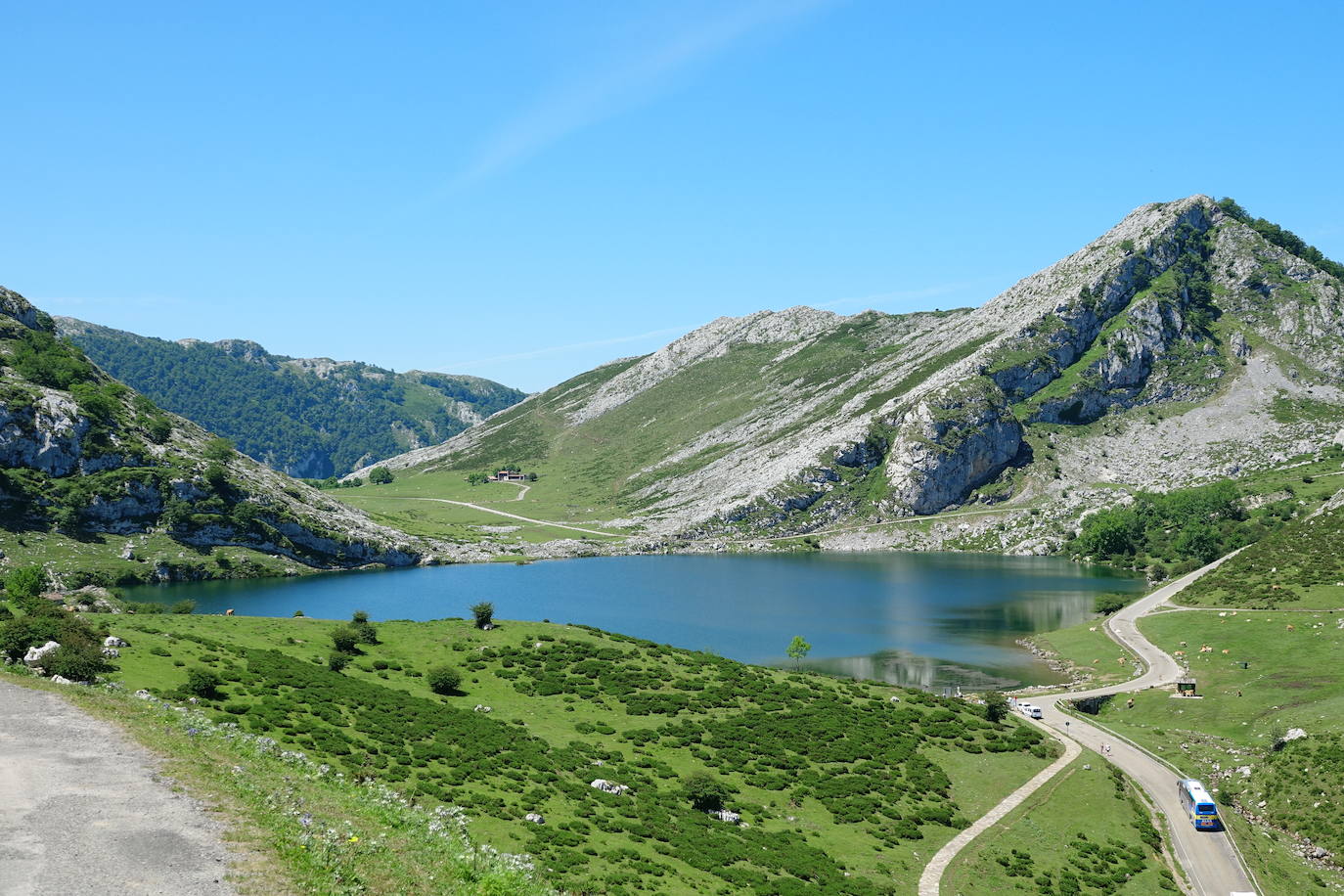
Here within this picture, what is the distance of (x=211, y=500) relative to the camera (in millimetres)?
196875

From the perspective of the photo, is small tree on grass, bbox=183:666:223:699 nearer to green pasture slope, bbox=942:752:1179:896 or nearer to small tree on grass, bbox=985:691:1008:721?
green pasture slope, bbox=942:752:1179:896

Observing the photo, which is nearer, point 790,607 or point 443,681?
point 443,681

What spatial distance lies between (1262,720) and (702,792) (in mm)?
66532

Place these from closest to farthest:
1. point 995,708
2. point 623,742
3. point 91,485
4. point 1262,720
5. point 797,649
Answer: point 623,742
point 995,708
point 1262,720
point 797,649
point 91,485

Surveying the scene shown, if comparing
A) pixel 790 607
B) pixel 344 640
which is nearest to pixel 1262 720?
pixel 790 607

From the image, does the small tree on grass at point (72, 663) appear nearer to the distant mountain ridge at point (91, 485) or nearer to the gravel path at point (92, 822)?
the gravel path at point (92, 822)

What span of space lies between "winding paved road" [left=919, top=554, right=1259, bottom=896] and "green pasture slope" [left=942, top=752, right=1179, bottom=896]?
95 cm

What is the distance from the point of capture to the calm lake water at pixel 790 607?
120500 mm

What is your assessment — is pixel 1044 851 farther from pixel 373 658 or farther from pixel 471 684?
pixel 373 658

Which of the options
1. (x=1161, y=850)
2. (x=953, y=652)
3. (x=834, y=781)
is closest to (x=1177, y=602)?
(x=953, y=652)

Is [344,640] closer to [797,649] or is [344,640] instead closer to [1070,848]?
[1070,848]

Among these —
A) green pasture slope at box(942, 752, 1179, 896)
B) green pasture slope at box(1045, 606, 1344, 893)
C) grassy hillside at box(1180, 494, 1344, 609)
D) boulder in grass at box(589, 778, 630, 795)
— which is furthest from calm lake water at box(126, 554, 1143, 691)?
boulder in grass at box(589, 778, 630, 795)

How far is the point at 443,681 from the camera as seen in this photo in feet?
202

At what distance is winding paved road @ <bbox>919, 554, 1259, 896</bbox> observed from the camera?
54094mm
